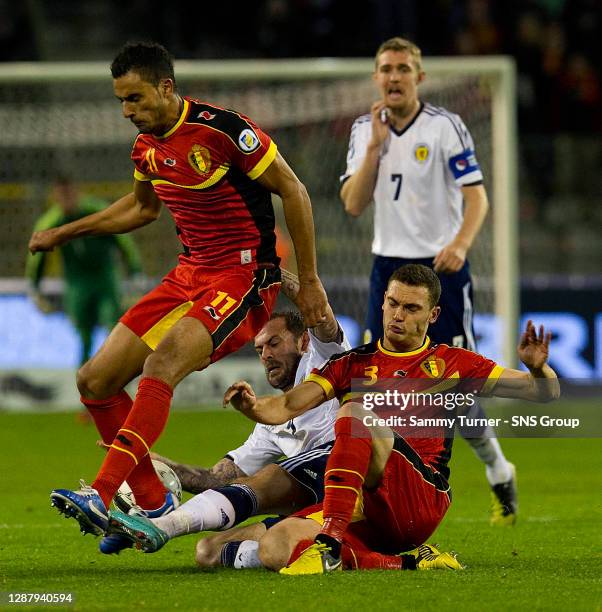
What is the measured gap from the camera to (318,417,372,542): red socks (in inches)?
194

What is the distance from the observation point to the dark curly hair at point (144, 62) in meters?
5.45

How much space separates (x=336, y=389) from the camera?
206 inches

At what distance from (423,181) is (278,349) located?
2031 mm

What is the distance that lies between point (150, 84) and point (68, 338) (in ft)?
26.8

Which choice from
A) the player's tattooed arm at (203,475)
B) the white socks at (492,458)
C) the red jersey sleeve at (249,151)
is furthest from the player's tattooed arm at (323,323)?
the white socks at (492,458)

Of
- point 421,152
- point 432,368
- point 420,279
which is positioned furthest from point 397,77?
point 432,368

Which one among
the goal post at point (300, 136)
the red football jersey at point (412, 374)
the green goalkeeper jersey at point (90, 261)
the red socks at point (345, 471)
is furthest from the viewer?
the green goalkeeper jersey at point (90, 261)

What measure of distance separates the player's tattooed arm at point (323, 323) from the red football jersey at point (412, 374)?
43cm

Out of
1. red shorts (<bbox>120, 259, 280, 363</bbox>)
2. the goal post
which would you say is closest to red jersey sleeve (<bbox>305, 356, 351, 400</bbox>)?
red shorts (<bbox>120, 259, 280, 363</bbox>)

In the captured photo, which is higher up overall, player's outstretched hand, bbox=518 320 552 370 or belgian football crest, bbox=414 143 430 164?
belgian football crest, bbox=414 143 430 164

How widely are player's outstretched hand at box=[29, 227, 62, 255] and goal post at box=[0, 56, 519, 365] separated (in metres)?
5.70

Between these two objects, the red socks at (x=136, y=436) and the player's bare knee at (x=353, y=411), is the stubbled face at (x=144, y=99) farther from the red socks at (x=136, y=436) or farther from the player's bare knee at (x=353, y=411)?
the player's bare knee at (x=353, y=411)

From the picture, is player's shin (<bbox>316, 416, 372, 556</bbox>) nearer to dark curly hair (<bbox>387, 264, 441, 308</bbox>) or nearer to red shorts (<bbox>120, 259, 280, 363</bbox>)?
dark curly hair (<bbox>387, 264, 441, 308</bbox>)

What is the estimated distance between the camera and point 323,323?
19.0 ft
